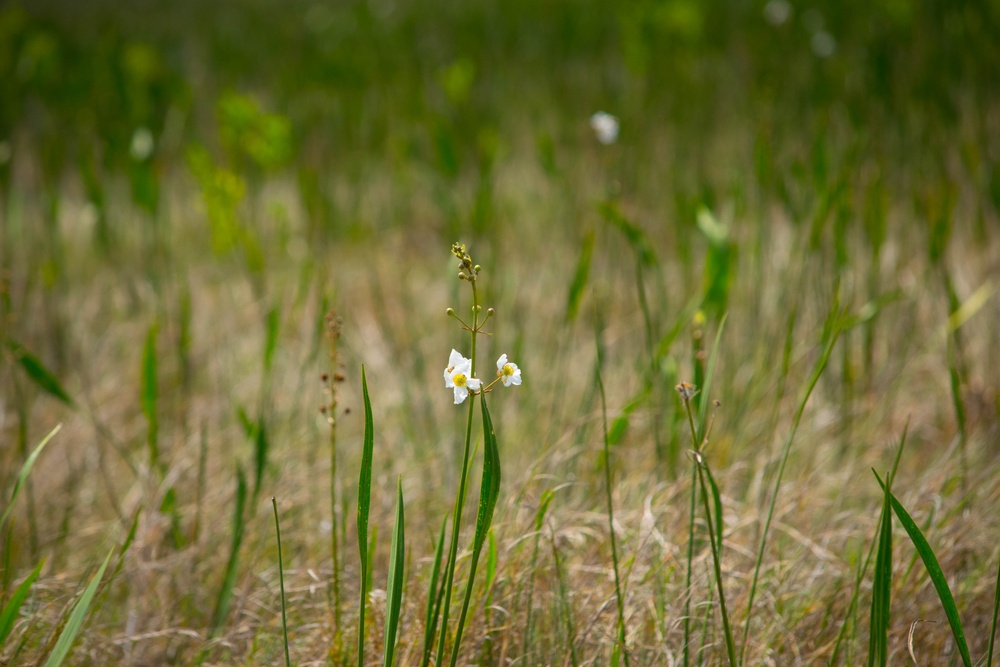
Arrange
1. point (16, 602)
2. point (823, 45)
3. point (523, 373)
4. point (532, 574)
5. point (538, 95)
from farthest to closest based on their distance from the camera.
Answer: point (538, 95)
point (823, 45)
point (523, 373)
point (532, 574)
point (16, 602)

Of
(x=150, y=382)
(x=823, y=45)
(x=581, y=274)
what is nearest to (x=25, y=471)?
(x=150, y=382)

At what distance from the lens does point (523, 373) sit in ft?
5.58

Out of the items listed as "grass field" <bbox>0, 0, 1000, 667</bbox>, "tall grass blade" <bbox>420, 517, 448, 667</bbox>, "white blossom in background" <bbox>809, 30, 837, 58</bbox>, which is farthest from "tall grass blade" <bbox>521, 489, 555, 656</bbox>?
"white blossom in background" <bbox>809, 30, 837, 58</bbox>

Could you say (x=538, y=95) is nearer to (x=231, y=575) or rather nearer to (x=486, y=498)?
(x=231, y=575)

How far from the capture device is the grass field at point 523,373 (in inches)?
37.8

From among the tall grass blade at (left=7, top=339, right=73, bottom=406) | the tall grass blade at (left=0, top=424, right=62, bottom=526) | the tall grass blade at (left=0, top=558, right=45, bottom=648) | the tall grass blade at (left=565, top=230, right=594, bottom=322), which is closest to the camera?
the tall grass blade at (left=0, top=558, right=45, bottom=648)

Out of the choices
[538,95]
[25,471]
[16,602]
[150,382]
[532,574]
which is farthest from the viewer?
[538,95]

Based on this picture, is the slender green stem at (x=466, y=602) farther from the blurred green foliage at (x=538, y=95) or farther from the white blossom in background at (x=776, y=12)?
the white blossom in background at (x=776, y=12)

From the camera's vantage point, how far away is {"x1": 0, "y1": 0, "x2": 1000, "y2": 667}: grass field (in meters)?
0.96

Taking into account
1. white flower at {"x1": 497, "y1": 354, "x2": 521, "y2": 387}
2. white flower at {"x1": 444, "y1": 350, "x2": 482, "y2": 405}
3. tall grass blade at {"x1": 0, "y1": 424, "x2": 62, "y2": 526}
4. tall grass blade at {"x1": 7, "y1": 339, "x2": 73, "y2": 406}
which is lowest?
tall grass blade at {"x1": 0, "y1": 424, "x2": 62, "y2": 526}

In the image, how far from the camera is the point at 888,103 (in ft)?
7.21

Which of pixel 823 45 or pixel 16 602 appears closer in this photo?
pixel 16 602

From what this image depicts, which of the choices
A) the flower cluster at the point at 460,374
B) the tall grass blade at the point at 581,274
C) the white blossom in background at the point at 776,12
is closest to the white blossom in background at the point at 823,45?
the white blossom in background at the point at 776,12

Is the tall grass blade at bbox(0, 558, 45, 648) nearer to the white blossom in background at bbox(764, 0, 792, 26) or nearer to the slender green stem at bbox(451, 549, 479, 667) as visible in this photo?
the slender green stem at bbox(451, 549, 479, 667)
